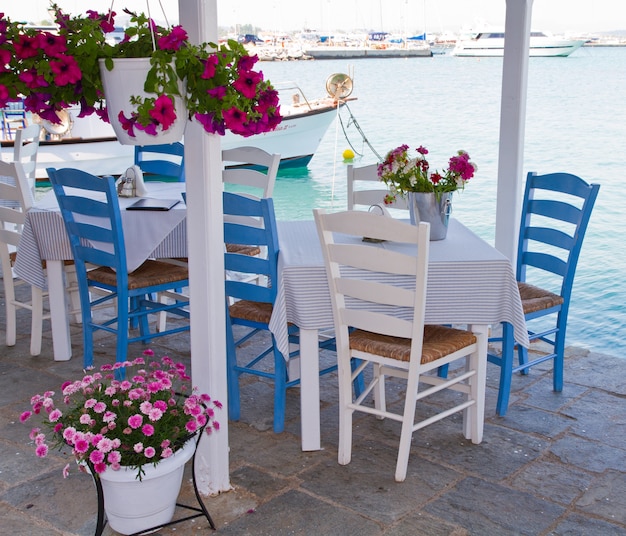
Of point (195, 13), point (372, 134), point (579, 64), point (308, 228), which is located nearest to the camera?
point (195, 13)

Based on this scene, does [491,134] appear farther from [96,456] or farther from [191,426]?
[96,456]

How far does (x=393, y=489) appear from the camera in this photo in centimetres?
263

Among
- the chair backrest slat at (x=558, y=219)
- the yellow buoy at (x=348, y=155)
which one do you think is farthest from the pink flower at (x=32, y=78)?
the yellow buoy at (x=348, y=155)

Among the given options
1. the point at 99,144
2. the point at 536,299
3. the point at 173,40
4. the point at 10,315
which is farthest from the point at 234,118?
the point at 99,144

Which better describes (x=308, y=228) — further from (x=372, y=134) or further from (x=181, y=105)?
(x=372, y=134)

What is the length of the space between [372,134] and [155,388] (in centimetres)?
1968

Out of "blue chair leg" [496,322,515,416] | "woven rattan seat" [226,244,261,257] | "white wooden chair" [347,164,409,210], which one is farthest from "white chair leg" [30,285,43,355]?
"blue chair leg" [496,322,515,416]

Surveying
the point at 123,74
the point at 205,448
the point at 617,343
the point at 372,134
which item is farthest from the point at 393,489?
the point at 372,134

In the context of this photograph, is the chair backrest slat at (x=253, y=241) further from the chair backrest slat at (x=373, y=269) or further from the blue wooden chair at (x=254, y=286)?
the chair backrest slat at (x=373, y=269)

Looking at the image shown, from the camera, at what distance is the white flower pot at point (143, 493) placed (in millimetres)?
2195

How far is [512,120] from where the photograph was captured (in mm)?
4020

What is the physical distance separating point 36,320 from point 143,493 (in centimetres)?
189

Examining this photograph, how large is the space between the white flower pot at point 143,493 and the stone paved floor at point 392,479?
9cm

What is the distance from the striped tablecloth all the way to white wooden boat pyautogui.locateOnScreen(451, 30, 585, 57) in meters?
32.4
